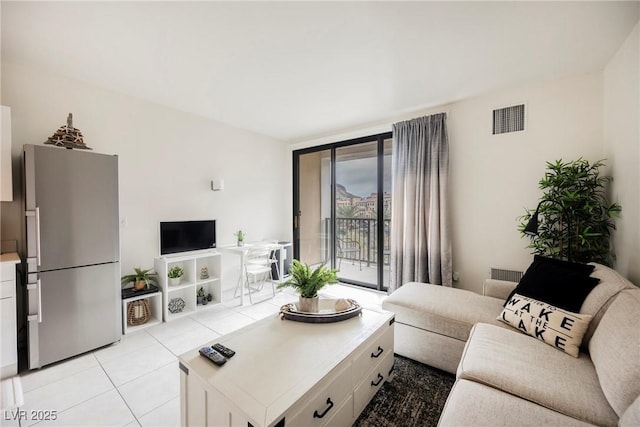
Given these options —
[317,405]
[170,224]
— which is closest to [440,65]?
[317,405]

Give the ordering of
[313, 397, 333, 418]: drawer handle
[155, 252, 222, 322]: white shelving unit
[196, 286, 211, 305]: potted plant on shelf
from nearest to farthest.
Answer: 1. [313, 397, 333, 418]: drawer handle
2. [155, 252, 222, 322]: white shelving unit
3. [196, 286, 211, 305]: potted plant on shelf

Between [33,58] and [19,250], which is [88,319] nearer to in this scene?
[19,250]

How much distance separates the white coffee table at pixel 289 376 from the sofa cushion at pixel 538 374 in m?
0.56

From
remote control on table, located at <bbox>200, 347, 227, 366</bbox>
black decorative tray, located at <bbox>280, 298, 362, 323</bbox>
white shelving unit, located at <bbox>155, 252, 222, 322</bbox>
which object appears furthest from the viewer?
white shelving unit, located at <bbox>155, 252, 222, 322</bbox>

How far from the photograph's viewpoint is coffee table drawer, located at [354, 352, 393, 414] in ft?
4.96

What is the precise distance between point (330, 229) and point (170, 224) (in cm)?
238

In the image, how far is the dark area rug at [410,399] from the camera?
5.09ft

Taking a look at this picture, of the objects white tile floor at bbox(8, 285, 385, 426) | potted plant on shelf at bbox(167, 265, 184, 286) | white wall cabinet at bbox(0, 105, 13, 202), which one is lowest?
white tile floor at bbox(8, 285, 385, 426)

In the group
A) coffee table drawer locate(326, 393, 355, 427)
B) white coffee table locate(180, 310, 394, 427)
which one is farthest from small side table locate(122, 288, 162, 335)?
coffee table drawer locate(326, 393, 355, 427)

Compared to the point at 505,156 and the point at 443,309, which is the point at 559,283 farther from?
the point at 505,156

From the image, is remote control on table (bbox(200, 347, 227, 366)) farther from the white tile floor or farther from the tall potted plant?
the tall potted plant

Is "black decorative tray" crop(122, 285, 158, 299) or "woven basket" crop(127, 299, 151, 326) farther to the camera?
"woven basket" crop(127, 299, 151, 326)

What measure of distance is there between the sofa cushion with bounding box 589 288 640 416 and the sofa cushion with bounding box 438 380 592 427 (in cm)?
20

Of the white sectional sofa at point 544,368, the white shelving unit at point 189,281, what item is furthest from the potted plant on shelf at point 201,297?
the white sectional sofa at point 544,368
